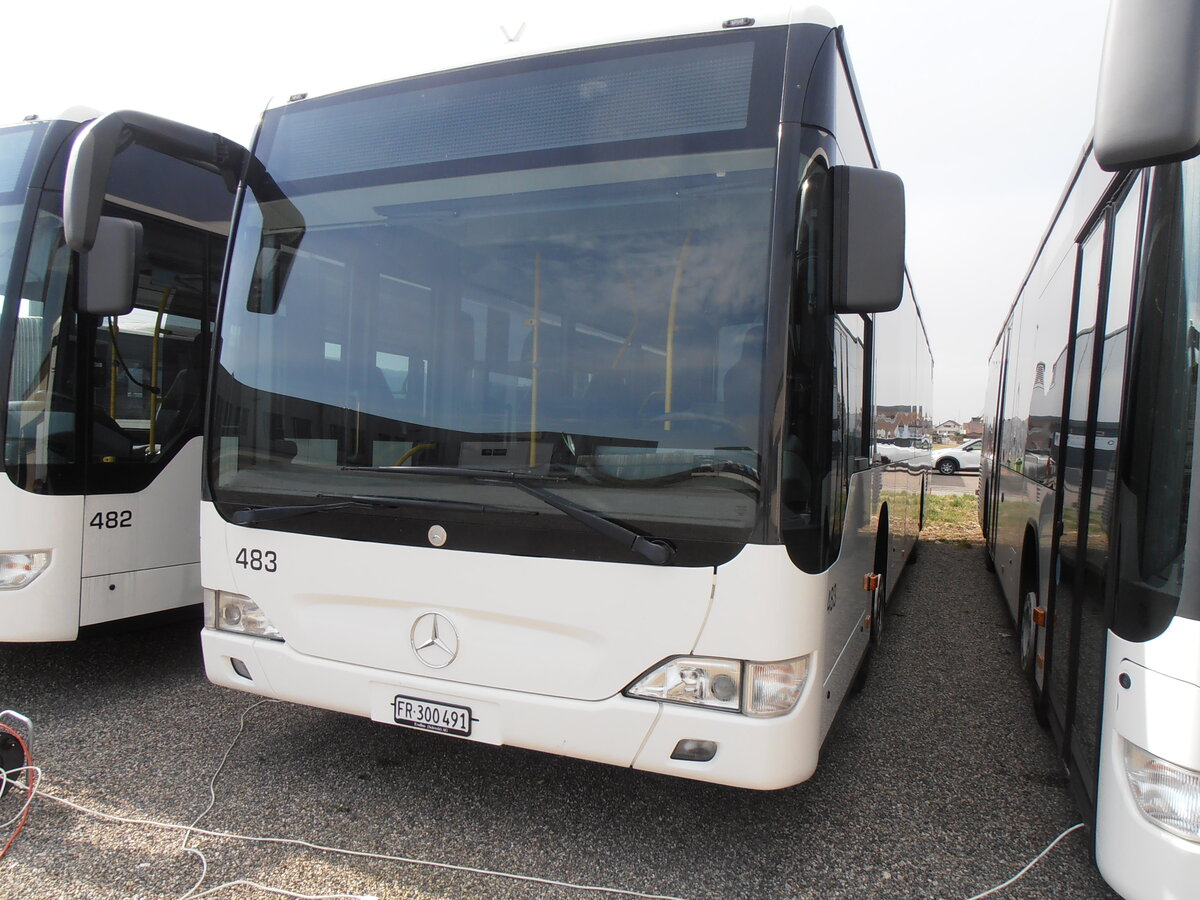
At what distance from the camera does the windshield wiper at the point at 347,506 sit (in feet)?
9.43

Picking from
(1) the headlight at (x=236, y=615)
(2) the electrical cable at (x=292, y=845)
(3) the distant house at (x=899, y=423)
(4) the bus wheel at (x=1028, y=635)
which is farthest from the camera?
(3) the distant house at (x=899, y=423)

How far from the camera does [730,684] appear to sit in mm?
2639

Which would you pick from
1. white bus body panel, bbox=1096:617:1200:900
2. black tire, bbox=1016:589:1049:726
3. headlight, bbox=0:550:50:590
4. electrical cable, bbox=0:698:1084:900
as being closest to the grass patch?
black tire, bbox=1016:589:1049:726

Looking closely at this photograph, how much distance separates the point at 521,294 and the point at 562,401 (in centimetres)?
41

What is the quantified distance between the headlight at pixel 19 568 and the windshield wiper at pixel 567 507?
8.43ft

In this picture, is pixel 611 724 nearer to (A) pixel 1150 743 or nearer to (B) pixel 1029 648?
(A) pixel 1150 743

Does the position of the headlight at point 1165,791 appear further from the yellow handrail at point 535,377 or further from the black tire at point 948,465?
the black tire at point 948,465

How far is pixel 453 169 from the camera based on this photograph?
3059mm

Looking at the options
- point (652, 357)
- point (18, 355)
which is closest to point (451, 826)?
point (652, 357)

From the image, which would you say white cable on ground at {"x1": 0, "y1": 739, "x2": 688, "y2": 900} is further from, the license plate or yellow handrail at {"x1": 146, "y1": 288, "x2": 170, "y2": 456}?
yellow handrail at {"x1": 146, "y1": 288, "x2": 170, "y2": 456}

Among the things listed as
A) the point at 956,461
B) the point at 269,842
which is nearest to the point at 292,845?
the point at 269,842

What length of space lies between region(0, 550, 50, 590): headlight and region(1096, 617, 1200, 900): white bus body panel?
4692 mm

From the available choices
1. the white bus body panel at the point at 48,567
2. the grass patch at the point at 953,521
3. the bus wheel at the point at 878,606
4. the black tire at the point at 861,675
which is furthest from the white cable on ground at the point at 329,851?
the grass patch at the point at 953,521

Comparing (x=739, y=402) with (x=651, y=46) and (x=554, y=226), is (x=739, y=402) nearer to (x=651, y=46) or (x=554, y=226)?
(x=554, y=226)
